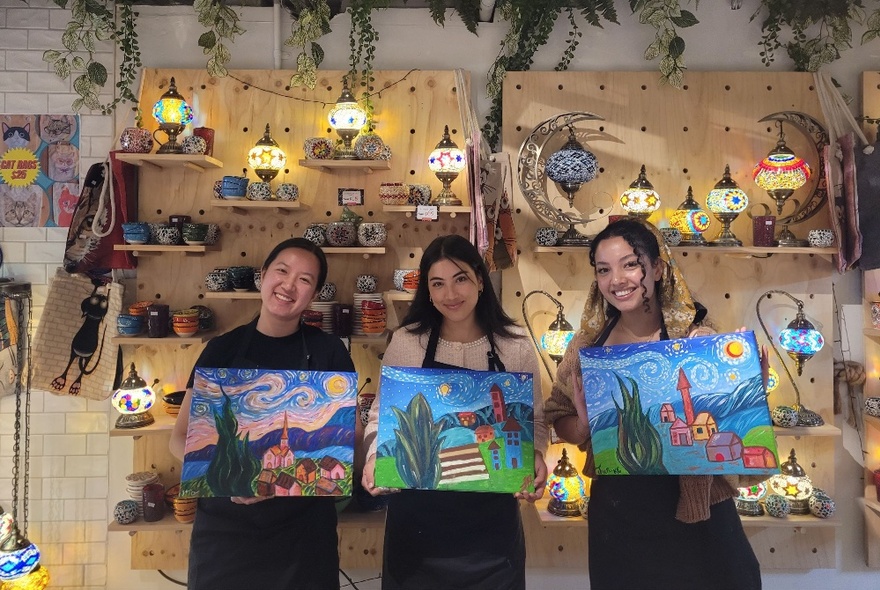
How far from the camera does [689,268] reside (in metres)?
3.01

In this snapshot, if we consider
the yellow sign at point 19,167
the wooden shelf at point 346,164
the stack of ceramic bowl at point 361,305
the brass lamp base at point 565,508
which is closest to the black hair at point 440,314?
the stack of ceramic bowl at point 361,305

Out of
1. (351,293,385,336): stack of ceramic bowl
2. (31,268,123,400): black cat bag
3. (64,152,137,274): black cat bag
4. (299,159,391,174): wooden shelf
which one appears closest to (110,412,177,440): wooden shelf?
(31,268,123,400): black cat bag

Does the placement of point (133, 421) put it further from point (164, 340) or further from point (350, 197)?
point (350, 197)

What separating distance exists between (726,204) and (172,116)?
256cm

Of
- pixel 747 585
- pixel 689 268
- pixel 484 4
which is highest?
pixel 484 4

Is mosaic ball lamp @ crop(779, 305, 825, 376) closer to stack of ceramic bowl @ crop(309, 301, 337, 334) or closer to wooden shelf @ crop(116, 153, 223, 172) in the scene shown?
stack of ceramic bowl @ crop(309, 301, 337, 334)

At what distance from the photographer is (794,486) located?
2.81m

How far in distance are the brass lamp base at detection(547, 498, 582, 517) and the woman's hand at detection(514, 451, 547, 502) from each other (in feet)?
3.55

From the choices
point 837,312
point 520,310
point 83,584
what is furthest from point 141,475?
point 837,312

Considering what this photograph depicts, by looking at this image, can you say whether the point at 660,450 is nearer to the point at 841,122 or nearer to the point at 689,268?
the point at 689,268

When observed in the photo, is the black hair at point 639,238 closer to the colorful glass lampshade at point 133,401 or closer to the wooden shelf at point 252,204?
the wooden shelf at point 252,204

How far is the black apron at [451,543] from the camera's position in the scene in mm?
1735

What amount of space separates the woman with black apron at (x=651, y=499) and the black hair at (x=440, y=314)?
0.91ft

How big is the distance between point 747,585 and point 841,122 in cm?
236
